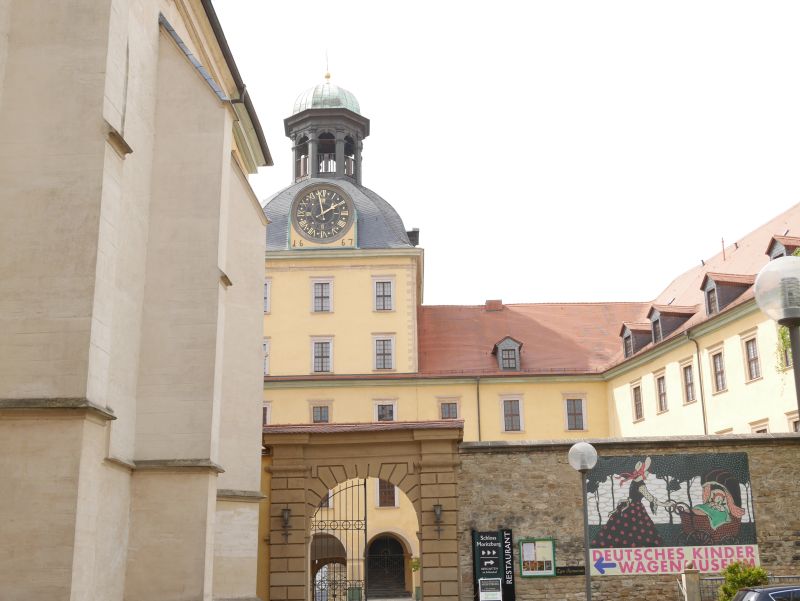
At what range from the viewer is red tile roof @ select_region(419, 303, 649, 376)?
44312 millimetres

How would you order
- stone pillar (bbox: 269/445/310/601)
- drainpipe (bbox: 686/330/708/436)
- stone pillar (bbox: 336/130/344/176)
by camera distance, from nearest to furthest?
stone pillar (bbox: 269/445/310/601) < drainpipe (bbox: 686/330/708/436) < stone pillar (bbox: 336/130/344/176)

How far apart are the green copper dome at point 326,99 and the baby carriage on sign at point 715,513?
32.1 metres

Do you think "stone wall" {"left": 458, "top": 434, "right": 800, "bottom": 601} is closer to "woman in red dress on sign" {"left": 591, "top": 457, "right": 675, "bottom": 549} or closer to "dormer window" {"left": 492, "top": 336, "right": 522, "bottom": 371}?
"woman in red dress on sign" {"left": 591, "top": 457, "right": 675, "bottom": 549}

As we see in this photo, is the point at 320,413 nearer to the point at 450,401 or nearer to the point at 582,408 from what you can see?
the point at 450,401

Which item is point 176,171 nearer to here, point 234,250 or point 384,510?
point 234,250

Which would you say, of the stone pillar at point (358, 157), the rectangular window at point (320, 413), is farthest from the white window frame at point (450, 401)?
the stone pillar at point (358, 157)

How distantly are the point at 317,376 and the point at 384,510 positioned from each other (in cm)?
641

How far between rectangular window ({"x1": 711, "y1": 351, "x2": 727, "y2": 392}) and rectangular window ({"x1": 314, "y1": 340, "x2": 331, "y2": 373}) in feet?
54.9

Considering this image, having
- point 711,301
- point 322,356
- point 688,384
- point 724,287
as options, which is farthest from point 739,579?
point 322,356

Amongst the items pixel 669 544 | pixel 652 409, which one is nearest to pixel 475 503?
pixel 669 544

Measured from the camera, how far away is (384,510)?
41.2 metres

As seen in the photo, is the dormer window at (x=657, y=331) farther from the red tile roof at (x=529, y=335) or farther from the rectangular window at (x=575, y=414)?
the rectangular window at (x=575, y=414)

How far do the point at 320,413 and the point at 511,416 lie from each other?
813cm

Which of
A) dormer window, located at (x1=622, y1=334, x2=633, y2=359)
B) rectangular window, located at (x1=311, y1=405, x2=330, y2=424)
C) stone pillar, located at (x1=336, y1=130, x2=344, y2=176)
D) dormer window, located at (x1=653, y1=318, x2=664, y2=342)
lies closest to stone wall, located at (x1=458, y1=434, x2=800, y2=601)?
dormer window, located at (x1=653, y1=318, x2=664, y2=342)
